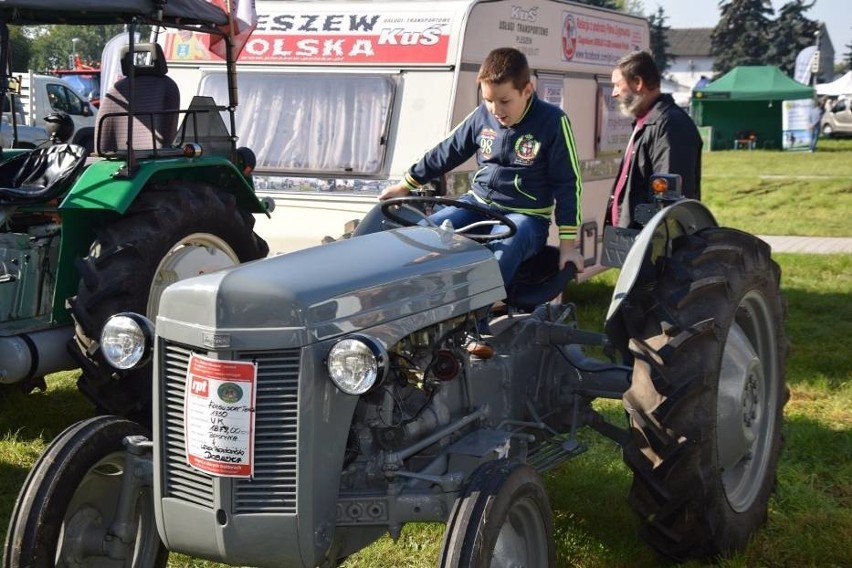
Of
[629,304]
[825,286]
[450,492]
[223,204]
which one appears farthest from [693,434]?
[825,286]

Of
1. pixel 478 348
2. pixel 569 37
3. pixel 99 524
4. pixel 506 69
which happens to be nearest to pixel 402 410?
pixel 478 348

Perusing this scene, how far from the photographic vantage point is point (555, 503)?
4.70 meters

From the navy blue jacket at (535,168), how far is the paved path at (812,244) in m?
8.45

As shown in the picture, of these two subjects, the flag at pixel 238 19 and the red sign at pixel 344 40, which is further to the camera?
the red sign at pixel 344 40

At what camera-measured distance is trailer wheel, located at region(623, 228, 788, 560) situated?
3.74 metres

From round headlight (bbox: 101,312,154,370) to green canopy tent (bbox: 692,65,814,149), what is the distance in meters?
30.7

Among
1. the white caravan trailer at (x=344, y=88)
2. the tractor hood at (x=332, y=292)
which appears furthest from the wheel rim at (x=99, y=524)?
the white caravan trailer at (x=344, y=88)

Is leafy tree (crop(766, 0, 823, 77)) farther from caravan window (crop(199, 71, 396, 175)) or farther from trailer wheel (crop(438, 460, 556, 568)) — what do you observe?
trailer wheel (crop(438, 460, 556, 568))

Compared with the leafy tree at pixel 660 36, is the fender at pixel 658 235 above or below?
below

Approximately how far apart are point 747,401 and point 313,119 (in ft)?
14.0

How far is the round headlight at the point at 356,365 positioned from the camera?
2902mm

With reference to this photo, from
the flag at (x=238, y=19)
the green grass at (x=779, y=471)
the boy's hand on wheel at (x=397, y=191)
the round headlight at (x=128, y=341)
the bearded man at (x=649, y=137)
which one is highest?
the flag at (x=238, y=19)

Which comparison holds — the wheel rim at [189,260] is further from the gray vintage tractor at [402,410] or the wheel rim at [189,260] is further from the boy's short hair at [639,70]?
the boy's short hair at [639,70]

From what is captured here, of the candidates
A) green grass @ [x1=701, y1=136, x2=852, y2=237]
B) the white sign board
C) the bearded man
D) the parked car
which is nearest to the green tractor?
the bearded man
